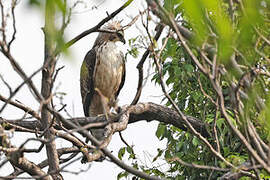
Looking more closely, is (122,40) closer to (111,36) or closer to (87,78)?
(111,36)

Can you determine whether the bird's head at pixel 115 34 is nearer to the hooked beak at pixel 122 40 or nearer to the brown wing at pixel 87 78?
the hooked beak at pixel 122 40

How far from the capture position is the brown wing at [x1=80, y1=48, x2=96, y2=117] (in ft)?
20.1

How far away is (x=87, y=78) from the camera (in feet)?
20.3

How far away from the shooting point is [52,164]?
346cm

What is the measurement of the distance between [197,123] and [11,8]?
→ 7.98 ft

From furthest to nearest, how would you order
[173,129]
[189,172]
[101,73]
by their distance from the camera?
[101,73], [173,129], [189,172]

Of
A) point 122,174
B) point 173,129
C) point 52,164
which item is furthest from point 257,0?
point 173,129

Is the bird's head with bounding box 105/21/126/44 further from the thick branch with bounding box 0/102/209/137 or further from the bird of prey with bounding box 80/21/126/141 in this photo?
the thick branch with bounding box 0/102/209/137

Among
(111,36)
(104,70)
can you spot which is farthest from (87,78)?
(111,36)

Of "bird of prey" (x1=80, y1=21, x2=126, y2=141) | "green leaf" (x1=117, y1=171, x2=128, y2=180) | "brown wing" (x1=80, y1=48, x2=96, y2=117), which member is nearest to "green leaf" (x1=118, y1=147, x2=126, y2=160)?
"green leaf" (x1=117, y1=171, x2=128, y2=180)

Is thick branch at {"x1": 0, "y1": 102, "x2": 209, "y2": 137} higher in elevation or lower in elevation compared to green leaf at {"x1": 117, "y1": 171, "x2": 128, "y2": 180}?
higher

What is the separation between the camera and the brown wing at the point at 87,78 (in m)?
6.12

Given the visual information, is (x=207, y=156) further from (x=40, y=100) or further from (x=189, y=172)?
(x=40, y=100)

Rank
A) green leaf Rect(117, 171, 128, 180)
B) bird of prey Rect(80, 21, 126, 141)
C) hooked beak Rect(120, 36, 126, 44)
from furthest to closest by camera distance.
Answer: hooked beak Rect(120, 36, 126, 44) → bird of prey Rect(80, 21, 126, 141) → green leaf Rect(117, 171, 128, 180)
